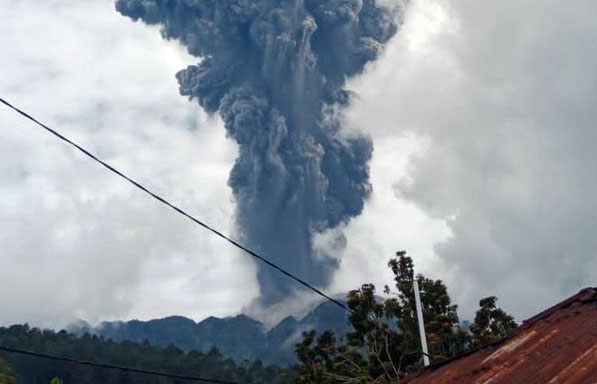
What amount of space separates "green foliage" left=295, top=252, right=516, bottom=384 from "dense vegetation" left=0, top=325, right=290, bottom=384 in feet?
139

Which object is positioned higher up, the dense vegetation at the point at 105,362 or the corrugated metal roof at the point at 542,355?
the dense vegetation at the point at 105,362

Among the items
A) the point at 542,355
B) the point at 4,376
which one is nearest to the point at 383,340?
the point at 4,376

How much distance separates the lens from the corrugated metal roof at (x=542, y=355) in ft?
21.6

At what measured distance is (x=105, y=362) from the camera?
79.1 metres

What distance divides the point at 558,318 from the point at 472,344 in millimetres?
24039

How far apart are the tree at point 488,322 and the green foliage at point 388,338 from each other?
0.04 meters

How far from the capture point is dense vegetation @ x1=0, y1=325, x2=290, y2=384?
240 feet

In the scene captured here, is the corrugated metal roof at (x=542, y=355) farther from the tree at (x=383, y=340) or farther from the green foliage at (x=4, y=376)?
the tree at (x=383, y=340)

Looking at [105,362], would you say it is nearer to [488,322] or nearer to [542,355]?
[488,322]

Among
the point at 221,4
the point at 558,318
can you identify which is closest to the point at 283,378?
the point at 558,318

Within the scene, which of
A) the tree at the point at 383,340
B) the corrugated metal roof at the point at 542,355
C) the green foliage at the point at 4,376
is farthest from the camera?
the tree at the point at 383,340

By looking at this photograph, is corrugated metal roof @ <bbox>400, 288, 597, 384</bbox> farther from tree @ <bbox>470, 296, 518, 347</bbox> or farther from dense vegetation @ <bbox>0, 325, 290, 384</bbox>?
dense vegetation @ <bbox>0, 325, 290, 384</bbox>

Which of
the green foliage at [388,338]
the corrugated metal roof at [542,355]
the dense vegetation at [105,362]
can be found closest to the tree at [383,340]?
the green foliage at [388,338]

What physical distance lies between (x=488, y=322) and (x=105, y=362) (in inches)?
2256
